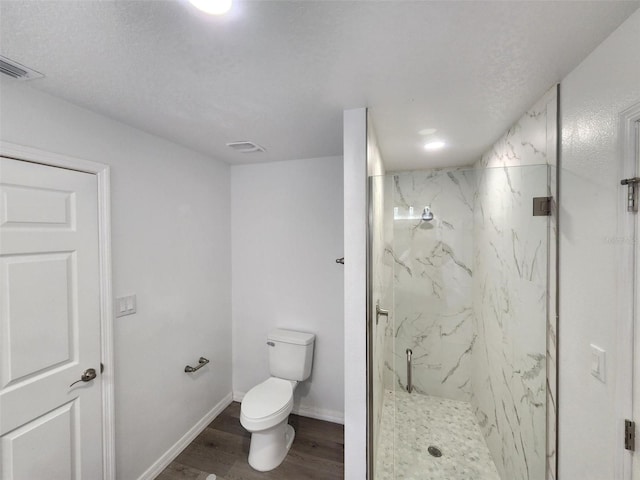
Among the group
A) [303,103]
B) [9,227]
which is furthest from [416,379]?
[9,227]

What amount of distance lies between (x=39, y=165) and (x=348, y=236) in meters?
1.56

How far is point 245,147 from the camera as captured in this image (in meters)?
2.15

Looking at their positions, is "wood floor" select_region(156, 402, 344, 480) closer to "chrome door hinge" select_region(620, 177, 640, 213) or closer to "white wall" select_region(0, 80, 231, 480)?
"white wall" select_region(0, 80, 231, 480)

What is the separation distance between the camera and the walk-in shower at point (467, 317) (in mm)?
1381

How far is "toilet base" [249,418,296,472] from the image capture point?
6.24 feet

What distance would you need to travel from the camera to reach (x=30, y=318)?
1257 mm

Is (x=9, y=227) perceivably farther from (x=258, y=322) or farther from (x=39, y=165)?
(x=258, y=322)

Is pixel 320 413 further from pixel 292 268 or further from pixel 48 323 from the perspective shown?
pixel 48 323

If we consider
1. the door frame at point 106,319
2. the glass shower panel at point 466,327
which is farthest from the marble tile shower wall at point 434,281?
the door frame at point 106,319

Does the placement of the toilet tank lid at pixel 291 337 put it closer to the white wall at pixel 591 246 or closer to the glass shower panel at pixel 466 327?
the glass shower panel at pixel 466 327

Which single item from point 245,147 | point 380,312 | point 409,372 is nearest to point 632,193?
point 380,312

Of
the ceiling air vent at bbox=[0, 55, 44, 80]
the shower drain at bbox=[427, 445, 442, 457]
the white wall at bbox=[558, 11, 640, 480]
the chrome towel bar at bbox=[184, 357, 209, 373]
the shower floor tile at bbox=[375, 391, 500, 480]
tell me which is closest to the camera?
the white wall at bbox=[558, 11, 640, 480]

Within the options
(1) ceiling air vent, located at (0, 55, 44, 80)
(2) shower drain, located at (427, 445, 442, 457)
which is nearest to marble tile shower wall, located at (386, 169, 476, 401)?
(2) shower drain, located at (427, 445, 442, 457)

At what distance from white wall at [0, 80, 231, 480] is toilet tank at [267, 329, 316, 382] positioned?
0.56m
